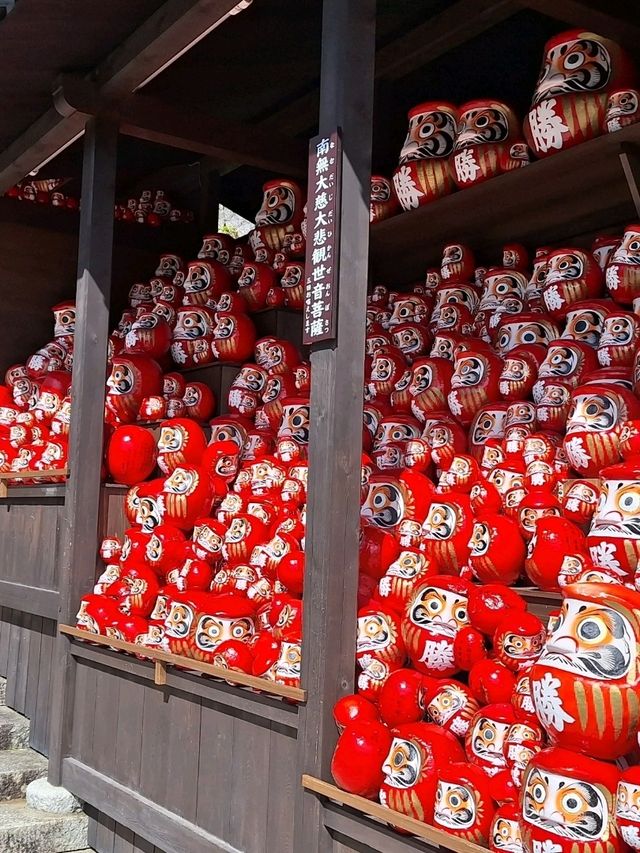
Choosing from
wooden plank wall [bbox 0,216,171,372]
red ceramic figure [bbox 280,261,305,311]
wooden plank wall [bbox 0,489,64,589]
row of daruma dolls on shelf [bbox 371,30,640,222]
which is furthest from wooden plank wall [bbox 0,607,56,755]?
row of daruma dolls on shelf [bbox 371,30,640,222]

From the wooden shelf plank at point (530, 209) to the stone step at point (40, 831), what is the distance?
270cm

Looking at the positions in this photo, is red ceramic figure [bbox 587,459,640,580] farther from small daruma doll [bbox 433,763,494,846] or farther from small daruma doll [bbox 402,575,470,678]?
small daruma doll [bbox 433,763,494,846]

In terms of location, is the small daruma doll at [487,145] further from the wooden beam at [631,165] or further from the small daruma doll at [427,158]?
the wooden beam at [631,165]

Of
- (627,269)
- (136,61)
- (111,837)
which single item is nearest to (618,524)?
(627,269)

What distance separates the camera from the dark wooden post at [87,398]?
445 cm

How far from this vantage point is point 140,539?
4.23 meters

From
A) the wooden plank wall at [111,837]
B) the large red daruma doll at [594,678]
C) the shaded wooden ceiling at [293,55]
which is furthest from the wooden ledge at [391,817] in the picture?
the shaded wooden ceiling at [293,55]

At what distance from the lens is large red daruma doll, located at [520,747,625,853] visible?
77.8 inches

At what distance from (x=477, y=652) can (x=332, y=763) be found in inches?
18.9

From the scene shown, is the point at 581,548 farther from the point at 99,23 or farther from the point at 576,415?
the point at 99,23

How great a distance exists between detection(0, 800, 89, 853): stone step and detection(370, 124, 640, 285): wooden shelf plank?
2702mm

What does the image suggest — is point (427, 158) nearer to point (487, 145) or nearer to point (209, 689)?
point (487, 145)

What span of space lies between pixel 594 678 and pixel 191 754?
1837 millimetres

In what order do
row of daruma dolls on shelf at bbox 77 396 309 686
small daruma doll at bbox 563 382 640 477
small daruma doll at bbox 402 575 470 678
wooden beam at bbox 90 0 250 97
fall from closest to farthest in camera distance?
small daruma doll at bbox 402 575 470 678
small daruma doll at bbox 563 382 640 477
row of daruma dolls on shelf at bbox 77 396 309 686
wooden beam at bbox 90 0 250 97
